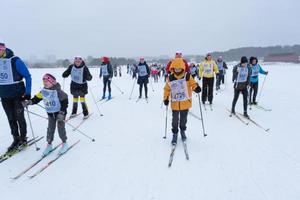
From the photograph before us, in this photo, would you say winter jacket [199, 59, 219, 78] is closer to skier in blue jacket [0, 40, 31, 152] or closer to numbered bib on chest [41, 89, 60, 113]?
numbered bib on chest [41, 89, 60, 113]

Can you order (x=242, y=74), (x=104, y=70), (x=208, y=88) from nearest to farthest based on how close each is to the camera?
(x=242, y=74) < (x=208, y=88) < (x=104, y=70)

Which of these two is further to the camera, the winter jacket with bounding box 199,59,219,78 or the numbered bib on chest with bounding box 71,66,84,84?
the winter jacket with bounding box 199,59,219,78

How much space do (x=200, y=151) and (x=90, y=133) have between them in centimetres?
297

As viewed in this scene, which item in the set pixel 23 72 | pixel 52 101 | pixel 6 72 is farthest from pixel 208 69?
pixel 6 72

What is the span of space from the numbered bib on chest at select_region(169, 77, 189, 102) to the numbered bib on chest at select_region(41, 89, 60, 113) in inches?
95.2

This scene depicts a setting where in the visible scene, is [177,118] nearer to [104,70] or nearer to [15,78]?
[15,78]

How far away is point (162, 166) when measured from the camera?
421cm

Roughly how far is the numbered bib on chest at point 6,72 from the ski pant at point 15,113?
0.39m

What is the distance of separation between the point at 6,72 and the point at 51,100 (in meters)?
1.12

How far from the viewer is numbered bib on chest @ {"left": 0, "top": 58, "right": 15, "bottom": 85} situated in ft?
15.2

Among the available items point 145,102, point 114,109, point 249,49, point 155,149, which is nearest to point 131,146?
point 155,149

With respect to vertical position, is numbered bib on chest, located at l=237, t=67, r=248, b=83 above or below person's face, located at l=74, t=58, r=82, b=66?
below

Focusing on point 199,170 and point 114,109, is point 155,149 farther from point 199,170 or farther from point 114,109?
point 114,109

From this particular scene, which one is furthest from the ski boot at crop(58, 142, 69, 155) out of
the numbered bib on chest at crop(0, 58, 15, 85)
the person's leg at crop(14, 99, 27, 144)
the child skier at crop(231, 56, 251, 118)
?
the child skier at crop(231, 56, 251, 118)
